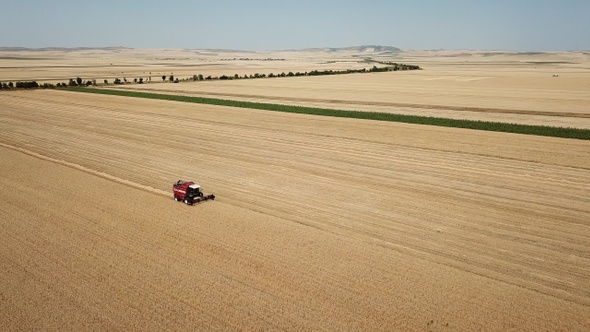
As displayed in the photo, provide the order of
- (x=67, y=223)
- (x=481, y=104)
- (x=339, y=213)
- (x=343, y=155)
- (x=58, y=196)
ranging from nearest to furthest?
(x=67, y=223), (x=339, y=213), (x=58, y=196), (x=343, y=155), (x=481, y=104)

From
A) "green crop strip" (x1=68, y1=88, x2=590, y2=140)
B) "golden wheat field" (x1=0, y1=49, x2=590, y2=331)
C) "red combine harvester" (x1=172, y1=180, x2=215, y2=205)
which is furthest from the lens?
"green crop strip" (x1=68, y1=88, x2=590, y2=140)

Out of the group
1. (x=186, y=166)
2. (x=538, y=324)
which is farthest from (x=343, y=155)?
(x=538, y=324)

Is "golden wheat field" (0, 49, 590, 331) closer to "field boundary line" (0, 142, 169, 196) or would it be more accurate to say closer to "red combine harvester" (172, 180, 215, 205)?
"field boundary line" (0, 142, 169, 196)

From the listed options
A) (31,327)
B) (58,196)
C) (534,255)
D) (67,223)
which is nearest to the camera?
(31,327)

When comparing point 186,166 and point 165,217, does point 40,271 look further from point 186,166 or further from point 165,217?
point 186,166

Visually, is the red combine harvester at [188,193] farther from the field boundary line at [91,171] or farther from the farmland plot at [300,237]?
the field boundary line at [91,171]

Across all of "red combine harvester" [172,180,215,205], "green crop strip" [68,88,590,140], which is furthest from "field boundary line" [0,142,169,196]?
"green crop strip" [68,88,590,140]
